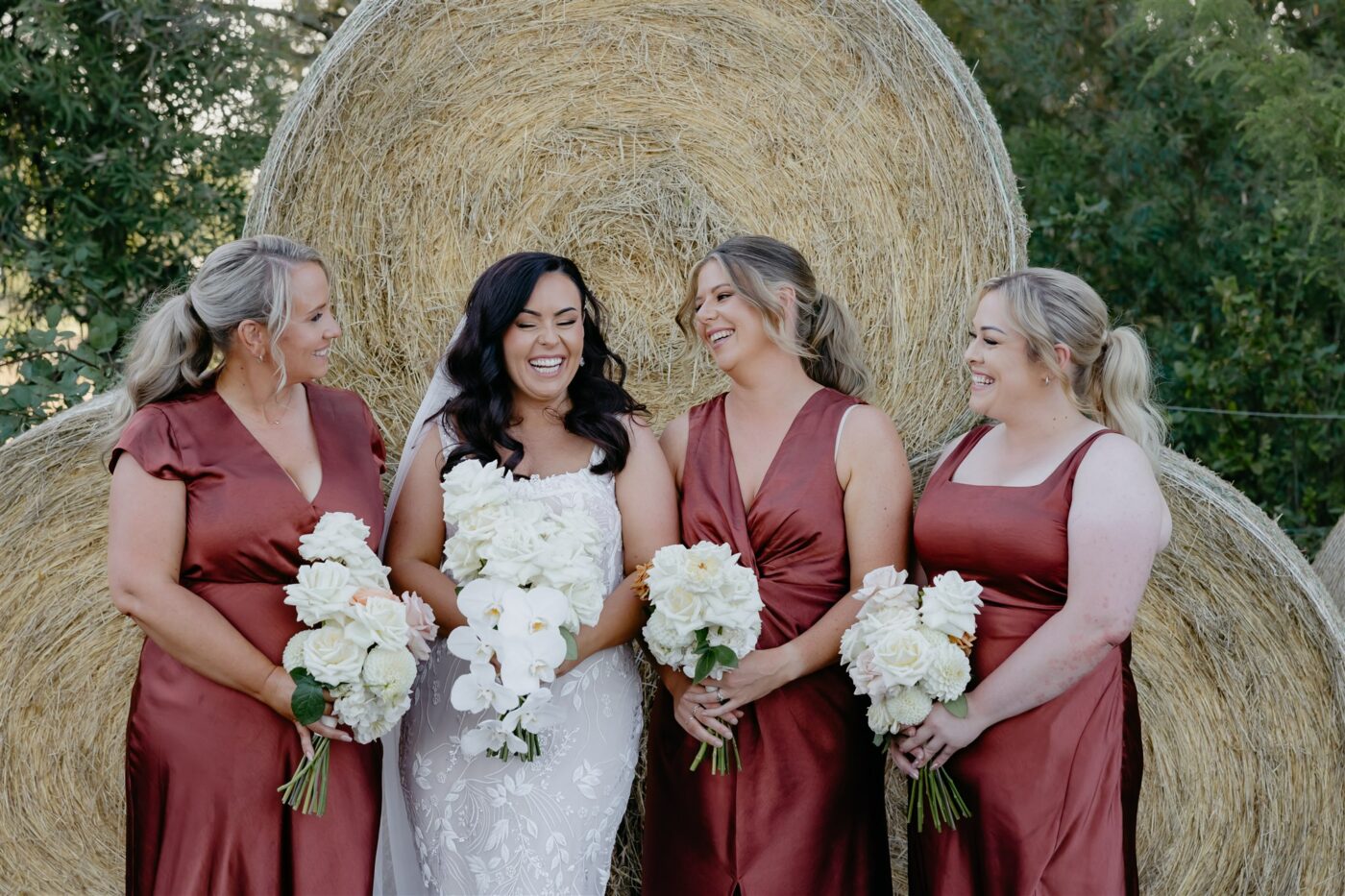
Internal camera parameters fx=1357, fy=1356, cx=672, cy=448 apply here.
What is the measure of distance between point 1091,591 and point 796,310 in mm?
1118

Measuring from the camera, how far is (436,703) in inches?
137

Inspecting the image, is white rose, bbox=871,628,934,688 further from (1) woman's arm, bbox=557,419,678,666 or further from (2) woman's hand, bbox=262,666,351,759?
(2) woman's hand, bbox=262,666,351,759

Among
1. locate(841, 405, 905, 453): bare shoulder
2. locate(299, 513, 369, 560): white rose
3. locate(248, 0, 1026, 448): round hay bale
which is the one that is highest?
locate(248, 0, 1026, 448): round hay bale

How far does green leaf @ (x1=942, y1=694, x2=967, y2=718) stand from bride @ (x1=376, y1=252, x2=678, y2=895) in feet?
2.64

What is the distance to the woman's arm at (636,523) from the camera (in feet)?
11.2

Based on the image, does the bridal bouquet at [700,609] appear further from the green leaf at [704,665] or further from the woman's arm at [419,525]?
the woman's arm at [419,525]

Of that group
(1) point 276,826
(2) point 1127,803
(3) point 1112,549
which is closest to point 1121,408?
(3) point 1112,549

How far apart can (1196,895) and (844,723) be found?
1420mm

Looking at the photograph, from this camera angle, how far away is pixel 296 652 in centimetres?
309

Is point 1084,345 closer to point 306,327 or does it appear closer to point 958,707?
point 958,707

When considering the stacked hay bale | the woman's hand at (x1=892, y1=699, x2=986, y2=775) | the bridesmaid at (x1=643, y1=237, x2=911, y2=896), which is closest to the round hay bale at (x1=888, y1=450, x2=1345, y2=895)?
the stacked hay bale

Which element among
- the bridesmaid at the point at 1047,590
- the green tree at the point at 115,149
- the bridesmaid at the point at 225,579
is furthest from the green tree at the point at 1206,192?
the bridesmaid at the point at 225,579

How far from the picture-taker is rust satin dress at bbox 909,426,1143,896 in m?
3.19

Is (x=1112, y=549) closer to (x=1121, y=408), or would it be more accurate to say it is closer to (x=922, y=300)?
(x=1121, y=408)
